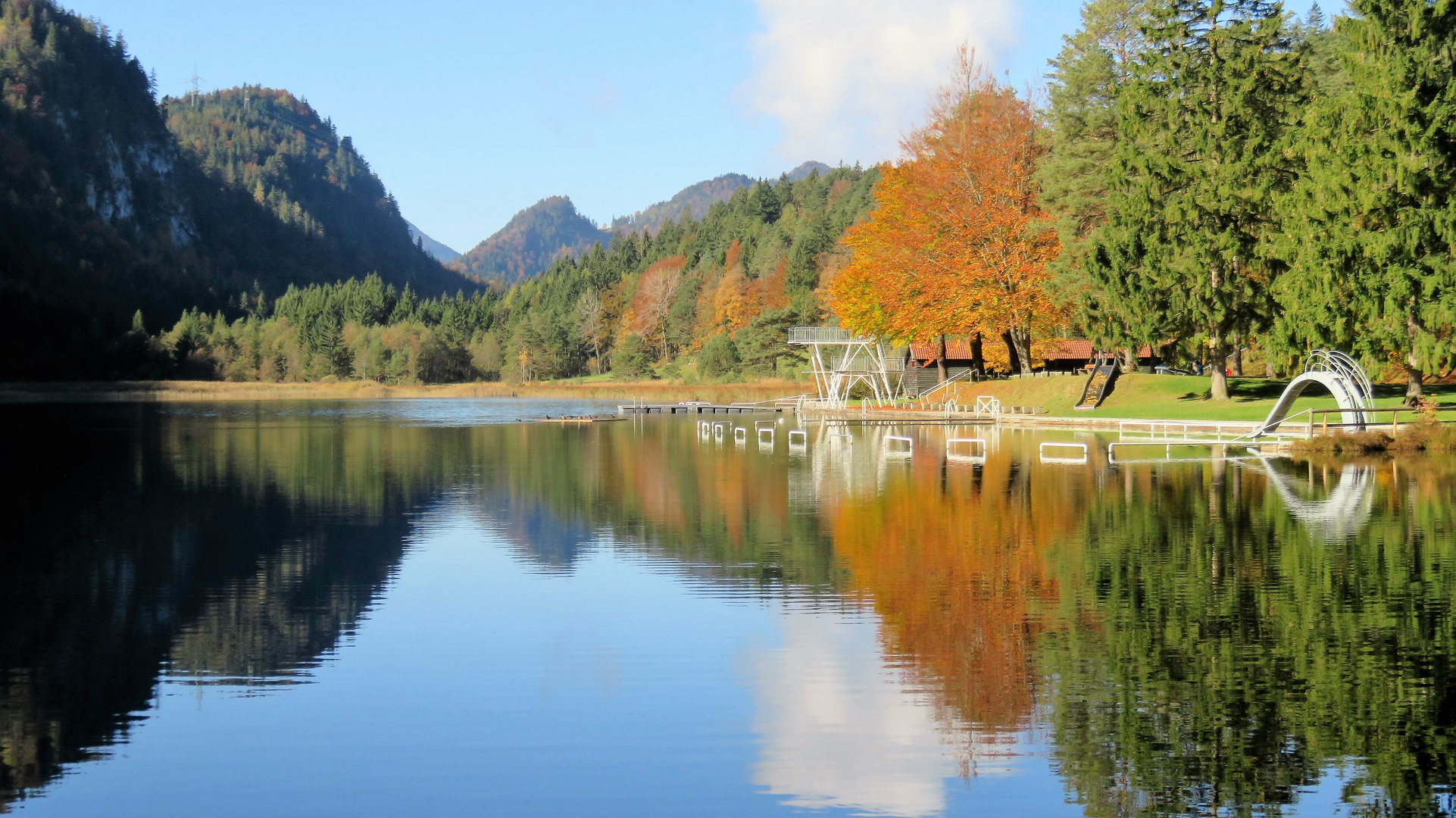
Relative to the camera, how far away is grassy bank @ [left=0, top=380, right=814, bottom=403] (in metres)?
101

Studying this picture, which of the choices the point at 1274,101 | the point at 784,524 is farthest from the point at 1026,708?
the point at 1274,101

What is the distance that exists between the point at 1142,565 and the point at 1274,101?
39248mm

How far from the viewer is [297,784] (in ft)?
26.3

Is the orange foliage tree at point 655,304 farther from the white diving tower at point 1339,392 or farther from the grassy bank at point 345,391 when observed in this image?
the white diving tower at point 1339,392

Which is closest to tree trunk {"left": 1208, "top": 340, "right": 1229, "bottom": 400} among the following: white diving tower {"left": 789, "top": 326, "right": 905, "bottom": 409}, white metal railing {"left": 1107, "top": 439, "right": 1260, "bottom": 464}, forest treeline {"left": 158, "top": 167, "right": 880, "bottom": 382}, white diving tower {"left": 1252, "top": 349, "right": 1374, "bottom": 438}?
white diving tower {"left": 1252, "top": 349, "right": 1374, "bottom": 438}

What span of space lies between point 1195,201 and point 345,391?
106m

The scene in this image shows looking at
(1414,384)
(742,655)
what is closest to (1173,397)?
(1414,384)

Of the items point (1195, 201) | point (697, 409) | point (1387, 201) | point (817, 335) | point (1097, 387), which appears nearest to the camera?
point (1387, 201)

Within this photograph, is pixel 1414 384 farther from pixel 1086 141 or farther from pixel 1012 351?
pixel 1012 351

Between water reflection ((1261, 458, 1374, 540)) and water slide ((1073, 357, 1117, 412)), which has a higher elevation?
water slide ((1073, 357, 1117, 412))

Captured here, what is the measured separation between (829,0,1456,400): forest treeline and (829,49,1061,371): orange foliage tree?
120 mm

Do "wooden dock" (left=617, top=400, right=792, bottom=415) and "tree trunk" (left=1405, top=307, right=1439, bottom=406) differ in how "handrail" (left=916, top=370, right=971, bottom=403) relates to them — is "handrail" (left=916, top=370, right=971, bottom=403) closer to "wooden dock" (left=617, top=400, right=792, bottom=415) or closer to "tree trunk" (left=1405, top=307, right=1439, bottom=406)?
"wooden dock" (left=617, top=400, right=792, bottom=415)

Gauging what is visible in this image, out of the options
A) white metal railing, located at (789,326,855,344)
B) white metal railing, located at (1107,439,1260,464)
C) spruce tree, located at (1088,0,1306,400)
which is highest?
spruce tree, located at (1088,0,1306,400)

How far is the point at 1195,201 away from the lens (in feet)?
154
